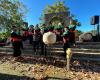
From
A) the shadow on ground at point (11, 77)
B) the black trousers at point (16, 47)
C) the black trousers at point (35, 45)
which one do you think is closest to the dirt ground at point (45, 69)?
the shadow on ground at point (11, 77)

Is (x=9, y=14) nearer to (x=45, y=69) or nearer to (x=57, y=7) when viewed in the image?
(x=45, y=69)

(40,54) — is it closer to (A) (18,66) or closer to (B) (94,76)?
(A) (18,66)

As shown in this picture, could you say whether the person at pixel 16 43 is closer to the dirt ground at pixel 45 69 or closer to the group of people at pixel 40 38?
the group of people at pixel 40 38

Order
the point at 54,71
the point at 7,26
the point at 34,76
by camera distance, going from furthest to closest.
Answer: the point at 7,26, the point at 54,71, the point at 34,76

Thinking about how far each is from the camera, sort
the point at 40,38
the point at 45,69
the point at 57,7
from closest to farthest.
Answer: the point at 45,69 < the point at 40,38 < the point at 57,7

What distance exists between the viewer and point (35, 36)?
51.1ft

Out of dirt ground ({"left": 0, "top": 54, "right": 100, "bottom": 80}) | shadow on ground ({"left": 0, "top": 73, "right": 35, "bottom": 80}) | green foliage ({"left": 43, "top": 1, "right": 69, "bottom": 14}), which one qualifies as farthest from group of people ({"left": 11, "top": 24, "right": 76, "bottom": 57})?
green foliage ({"left": 43, "top": 1, "right": 69, "bottom": 14})

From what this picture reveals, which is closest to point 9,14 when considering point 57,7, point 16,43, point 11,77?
point 16,43

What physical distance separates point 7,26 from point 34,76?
7357 millimetres

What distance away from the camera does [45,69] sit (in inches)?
463

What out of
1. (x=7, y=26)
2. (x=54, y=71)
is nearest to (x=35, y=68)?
(x=54, y=71)

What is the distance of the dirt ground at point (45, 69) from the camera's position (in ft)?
34.1

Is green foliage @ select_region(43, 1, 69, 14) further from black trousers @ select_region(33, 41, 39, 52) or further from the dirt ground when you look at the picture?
the dirt ground

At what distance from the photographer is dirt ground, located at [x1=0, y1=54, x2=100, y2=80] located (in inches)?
410
